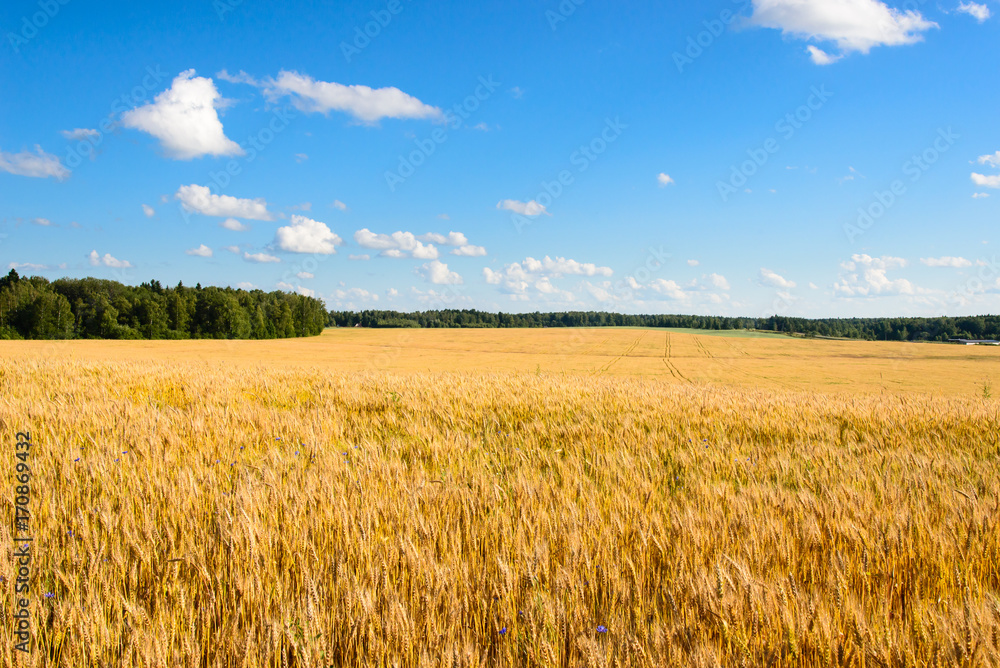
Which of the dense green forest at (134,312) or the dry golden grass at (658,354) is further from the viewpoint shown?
the dense green forest at (134,312)

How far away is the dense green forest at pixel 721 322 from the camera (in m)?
108

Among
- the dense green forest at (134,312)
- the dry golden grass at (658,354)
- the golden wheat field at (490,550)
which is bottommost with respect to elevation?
the dry golden grass at (658,354)

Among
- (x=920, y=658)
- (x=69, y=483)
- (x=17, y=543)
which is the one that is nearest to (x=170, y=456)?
(x=69, y=483)

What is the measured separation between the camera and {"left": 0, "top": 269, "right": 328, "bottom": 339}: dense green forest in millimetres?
69312

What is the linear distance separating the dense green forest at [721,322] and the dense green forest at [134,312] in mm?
41615

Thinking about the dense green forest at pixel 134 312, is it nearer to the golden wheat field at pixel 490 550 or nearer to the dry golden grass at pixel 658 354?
the dry golden grass at pixel 658 354

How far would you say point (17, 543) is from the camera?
198 centimetres

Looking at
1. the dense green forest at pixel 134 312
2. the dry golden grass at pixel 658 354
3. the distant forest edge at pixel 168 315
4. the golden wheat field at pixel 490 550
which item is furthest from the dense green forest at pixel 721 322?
the golden wheat field at pixel 490 550

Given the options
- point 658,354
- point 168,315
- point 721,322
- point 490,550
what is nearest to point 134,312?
point 168,315

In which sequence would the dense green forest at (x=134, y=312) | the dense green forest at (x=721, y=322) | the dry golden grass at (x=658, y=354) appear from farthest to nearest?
the dense green forest at (x=721, y=322), the dense green forest at (x=134, y=312), the dry golden grass at (x=658, y=354)

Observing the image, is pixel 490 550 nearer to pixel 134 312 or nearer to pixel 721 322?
pixel 134 312

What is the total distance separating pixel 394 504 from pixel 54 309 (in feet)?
304

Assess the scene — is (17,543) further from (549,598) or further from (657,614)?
(657,614)

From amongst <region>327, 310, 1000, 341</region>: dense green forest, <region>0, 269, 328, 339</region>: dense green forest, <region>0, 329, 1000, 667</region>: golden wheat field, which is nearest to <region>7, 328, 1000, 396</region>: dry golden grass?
<region>0, 269, 328, 339</region>: dense green forest
